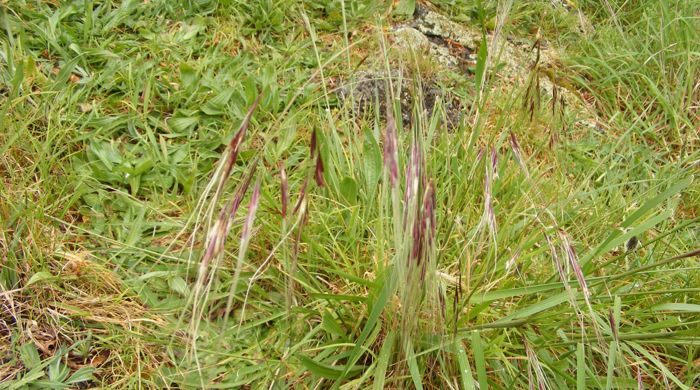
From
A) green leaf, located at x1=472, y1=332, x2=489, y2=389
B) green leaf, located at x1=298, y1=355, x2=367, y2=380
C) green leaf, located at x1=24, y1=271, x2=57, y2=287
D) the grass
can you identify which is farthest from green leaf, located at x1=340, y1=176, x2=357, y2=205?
green leaf, located at x1=24, y1=271, x2=57, y2=287

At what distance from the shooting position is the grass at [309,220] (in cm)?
152

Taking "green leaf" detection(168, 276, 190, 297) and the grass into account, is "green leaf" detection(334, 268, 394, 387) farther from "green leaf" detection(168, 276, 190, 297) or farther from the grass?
"green leaf" detection(168, 276, 190, 297)

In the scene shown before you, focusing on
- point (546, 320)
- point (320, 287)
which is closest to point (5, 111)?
point (320, 287)

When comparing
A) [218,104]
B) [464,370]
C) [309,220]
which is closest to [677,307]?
[464,370]

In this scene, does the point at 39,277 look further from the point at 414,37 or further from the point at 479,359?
the point at 414,37

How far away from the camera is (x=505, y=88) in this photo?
2.96m

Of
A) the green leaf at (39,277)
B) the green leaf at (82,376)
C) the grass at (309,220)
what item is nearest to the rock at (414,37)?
the grass at (309,220)

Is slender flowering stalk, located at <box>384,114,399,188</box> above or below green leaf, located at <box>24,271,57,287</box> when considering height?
above

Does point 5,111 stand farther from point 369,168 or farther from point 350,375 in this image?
point 350,375

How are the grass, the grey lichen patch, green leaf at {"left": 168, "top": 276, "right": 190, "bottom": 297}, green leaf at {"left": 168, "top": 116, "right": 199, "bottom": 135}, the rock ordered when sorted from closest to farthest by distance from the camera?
the grass
green leaf at {"left": 168, "top": 276, "right": 190, "bottom": 297}
green leaf at {"left": 168, "top": 116, "right": 199, "bottom": 135}
the grey lichen patch
the rock

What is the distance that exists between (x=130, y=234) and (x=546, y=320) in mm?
1176

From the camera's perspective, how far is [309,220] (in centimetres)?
199

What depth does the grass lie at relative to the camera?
1.52m

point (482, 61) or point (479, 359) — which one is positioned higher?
point (482, 61)
